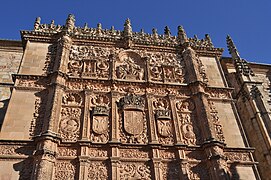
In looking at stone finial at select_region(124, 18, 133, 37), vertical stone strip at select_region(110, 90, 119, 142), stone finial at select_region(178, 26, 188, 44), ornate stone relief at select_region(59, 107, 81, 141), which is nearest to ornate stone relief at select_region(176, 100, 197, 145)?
vertical stone strip at select_region(110, 90, 119, 142)

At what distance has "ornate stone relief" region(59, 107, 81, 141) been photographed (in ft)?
29.8

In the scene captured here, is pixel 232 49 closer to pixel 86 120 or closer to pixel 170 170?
pixel 170 170

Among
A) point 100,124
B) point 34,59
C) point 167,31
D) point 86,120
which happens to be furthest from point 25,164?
point 167,31

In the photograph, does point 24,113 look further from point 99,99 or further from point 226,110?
point 226,110

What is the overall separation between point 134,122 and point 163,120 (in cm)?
110

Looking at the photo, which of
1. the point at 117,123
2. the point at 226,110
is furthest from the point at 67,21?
the point at 226,110

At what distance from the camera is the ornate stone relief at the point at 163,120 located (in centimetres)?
962

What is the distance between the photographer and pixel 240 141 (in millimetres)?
10086

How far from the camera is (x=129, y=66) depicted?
1167 cm

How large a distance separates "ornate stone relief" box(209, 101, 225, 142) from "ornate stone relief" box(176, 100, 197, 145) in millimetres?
757

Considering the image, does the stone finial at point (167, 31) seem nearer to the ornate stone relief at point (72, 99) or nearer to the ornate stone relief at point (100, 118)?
the ornate stone relief at point (100, 118)

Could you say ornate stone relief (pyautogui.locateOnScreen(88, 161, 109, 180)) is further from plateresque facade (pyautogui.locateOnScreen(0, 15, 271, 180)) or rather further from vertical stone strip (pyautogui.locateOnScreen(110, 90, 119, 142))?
vertical stone strip (pyautogui.locateOnScreen(110, 90, 119, 142))

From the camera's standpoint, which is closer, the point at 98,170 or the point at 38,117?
the point at 98,170

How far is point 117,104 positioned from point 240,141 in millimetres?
4661
